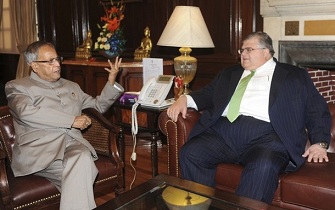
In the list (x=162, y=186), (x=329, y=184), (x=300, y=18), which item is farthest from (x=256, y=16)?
(x=162, y=186)

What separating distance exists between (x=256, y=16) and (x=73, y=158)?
253cm

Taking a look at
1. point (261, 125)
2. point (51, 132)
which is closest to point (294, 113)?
point (261, 125)

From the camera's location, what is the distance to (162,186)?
1992 mm

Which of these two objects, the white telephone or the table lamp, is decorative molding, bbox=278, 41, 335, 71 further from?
the white telephone

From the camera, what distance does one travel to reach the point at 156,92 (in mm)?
2994

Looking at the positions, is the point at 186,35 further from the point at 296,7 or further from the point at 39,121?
the point at 39,121

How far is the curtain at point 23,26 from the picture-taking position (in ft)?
21.3

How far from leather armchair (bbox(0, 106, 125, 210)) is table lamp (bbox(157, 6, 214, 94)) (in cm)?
→ 81

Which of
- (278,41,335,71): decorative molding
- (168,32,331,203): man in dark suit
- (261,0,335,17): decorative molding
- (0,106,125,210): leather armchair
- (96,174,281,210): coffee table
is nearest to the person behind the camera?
(96,174,281,210): coffee table

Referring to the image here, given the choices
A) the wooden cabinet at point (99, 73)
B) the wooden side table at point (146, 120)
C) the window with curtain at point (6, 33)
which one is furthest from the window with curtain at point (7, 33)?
the wooden side table at point (146, 120)

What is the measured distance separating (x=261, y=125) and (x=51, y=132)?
134 cm

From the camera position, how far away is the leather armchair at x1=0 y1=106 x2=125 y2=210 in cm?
211

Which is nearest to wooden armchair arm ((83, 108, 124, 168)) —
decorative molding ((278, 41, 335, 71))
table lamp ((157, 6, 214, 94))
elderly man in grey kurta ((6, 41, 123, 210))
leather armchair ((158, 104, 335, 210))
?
elderly man in grey kurta ((6, 41, 123, 210))

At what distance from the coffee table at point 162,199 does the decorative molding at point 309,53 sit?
2052mm
